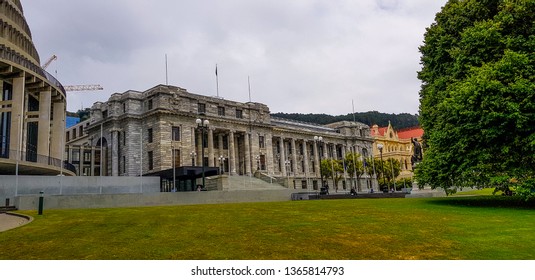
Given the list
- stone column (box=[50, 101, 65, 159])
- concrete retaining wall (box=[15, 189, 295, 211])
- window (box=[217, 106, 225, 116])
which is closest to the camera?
concrete retaining wall (box=[15, 189, 295, 211])

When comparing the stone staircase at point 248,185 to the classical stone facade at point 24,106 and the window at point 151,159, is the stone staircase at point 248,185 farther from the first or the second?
the classical stone facade at point 24,106

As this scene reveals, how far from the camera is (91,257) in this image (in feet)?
32.3

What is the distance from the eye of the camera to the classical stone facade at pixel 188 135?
6588cm

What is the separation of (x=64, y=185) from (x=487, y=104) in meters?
35.4

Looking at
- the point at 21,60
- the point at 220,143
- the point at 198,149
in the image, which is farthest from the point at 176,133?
the point at 21,60

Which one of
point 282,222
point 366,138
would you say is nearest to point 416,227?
point 282,222

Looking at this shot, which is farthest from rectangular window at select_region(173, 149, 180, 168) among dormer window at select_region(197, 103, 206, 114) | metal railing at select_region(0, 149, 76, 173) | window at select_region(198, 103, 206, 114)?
metal railing at select_region(0, 149, 76, 173)

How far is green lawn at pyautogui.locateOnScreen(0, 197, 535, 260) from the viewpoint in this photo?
10297 millimetres

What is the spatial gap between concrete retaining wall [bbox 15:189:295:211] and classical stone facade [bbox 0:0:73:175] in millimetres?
8797

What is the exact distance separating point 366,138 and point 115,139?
214 feet

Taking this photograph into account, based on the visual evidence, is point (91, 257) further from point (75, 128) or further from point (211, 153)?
point (75, 128)

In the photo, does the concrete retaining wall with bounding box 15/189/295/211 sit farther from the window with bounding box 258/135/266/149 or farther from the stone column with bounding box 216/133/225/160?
the window with bounding box 258/135/266/149

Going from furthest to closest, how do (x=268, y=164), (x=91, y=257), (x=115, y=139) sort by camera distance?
(x=268, y=164) → (x=115, y=139) → (x=91, y=257)

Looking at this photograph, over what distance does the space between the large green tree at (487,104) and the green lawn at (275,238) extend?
4.82m
